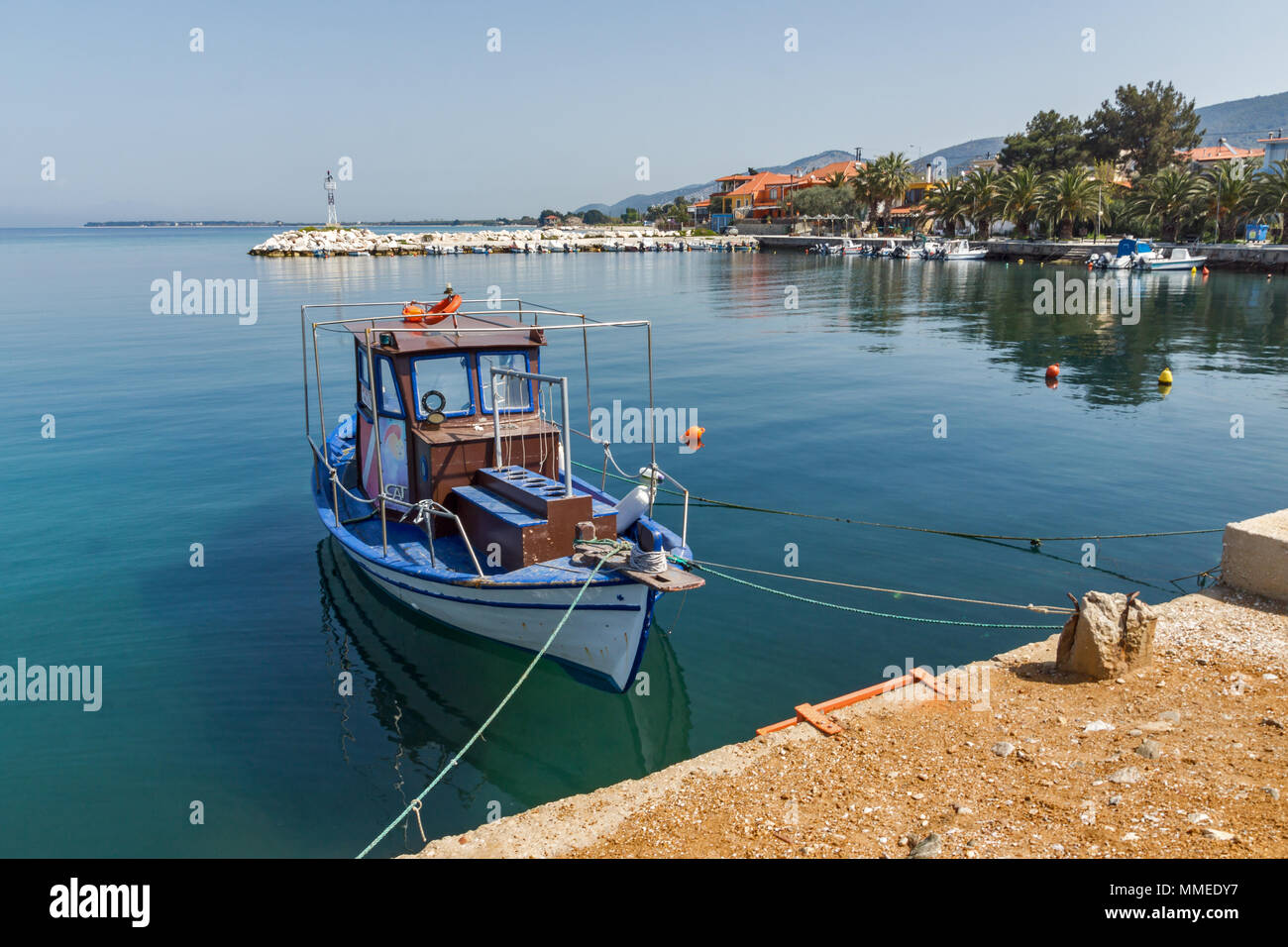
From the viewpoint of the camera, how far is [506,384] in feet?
42.6

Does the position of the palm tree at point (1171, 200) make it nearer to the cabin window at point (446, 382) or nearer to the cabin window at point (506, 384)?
the cabin window at point (506, 384)

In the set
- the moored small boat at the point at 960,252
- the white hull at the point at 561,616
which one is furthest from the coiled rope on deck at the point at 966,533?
the moored small boat at the point at 960,252

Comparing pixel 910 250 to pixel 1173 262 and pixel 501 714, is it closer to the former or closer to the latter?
pixel 1173 262

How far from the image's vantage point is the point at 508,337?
12.8 meters

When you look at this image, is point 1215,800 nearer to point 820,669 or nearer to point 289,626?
point 820,669

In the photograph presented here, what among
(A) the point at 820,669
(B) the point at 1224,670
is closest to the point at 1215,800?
(B) the point at 1224,670

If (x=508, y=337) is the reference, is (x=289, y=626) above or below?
below

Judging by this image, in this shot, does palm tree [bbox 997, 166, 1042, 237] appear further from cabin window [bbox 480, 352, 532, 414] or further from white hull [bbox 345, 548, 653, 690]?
white hull [bbox 345, 548, 653, 690]

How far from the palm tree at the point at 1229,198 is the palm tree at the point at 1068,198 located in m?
11.1

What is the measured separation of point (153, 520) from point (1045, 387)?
1064 inches

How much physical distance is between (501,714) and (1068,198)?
323 ft

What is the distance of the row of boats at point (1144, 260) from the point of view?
7325 centimetres

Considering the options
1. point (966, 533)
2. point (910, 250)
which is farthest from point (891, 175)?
point (966, 533)
